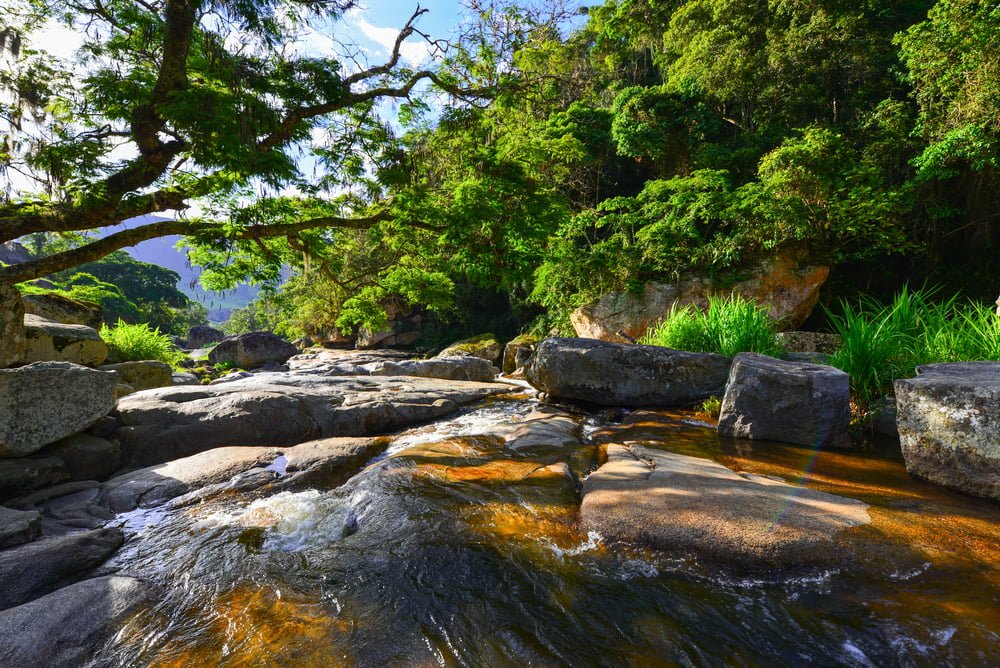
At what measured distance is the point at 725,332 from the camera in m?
6.18

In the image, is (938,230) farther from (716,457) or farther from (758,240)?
(716,457)

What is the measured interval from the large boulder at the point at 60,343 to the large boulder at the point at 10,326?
1.85 meters

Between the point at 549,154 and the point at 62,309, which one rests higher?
the point at 549,154

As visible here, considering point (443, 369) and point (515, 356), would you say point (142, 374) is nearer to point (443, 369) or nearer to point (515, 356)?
point (443, 369)

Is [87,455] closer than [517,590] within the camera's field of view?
No

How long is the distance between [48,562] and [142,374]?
238 inches

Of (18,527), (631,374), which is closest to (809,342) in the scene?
(631,374)

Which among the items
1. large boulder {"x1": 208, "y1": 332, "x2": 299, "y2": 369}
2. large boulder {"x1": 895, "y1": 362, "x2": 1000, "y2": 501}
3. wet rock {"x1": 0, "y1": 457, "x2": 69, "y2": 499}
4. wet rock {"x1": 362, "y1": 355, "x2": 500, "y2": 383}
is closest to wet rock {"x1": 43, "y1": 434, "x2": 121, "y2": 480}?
wet rock {"x1": 0, "y1": 457, "x2": 69, "y2": 499}

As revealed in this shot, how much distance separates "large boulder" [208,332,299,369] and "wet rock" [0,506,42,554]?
16172mm

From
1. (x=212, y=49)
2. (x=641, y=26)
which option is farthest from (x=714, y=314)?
(x=641, y=26)

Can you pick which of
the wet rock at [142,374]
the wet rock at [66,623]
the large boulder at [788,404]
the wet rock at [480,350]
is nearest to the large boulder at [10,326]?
the wet rock at [142,374]

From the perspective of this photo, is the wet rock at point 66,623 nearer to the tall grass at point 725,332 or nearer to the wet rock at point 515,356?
the tall grass at point 725,332

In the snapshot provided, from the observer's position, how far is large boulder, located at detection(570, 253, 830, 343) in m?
10.4

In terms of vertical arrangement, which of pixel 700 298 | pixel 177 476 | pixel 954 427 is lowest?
pixel 177 476
